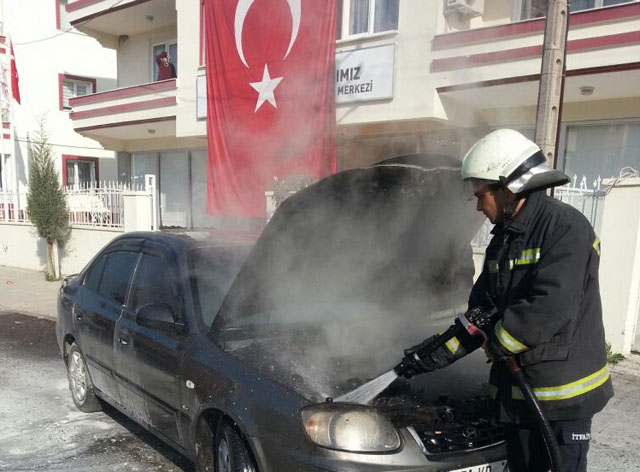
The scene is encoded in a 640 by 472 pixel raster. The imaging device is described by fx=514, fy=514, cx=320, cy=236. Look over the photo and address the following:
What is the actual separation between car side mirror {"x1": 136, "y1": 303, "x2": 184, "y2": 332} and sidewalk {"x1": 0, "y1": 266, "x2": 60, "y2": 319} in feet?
18.5

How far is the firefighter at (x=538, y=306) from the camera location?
1.83 metres

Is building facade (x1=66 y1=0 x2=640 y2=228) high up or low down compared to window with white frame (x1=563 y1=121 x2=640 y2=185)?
up

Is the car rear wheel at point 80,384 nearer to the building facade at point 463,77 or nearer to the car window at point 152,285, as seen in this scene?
the car window at point 152,285

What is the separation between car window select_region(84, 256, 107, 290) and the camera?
13.0 feet

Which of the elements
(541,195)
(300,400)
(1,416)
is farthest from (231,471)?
(1,416)

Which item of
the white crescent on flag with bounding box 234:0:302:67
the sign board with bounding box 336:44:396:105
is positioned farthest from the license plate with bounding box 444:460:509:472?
the white crescent on flag with bounding box 234:0:302:67

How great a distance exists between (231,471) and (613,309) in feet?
14.3

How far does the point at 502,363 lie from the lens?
2074 millimetres

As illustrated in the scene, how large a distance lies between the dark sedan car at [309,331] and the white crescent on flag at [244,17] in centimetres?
562

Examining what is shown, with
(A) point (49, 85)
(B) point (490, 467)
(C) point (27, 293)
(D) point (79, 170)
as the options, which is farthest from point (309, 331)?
(A) point (49, 85)

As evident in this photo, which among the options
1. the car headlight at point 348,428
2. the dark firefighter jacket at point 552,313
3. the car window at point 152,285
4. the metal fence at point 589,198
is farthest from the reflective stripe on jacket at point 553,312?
the metal fence at point 589,198

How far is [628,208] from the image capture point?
5012 millimetres

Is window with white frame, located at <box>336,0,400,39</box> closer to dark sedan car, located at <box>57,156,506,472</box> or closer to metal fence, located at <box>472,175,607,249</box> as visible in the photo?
metal fence, located at <box>472,175,607,249</box>

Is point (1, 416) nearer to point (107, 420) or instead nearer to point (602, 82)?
point (107, 420)
